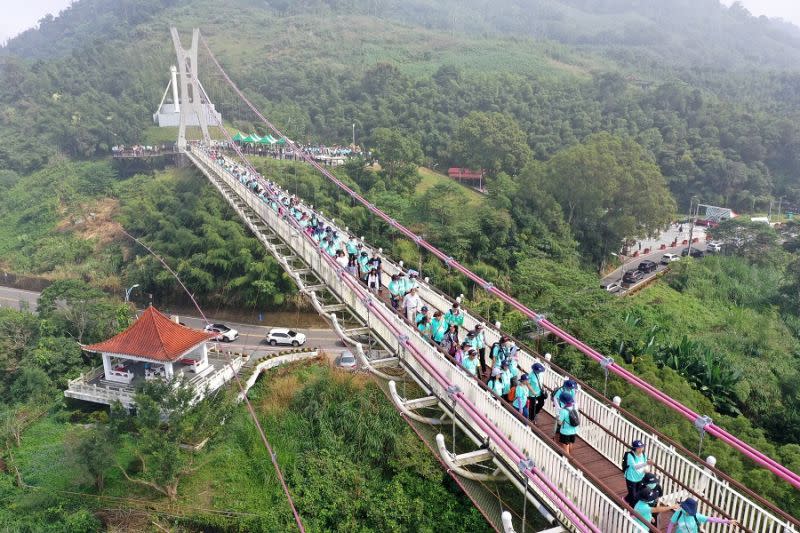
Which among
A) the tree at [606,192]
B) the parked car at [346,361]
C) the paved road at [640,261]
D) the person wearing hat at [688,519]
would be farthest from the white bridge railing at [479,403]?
the tree at [606,192]

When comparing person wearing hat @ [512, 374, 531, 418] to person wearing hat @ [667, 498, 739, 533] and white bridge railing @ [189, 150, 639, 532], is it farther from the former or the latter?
person wearing hat @ [667, 498, 739, 533]

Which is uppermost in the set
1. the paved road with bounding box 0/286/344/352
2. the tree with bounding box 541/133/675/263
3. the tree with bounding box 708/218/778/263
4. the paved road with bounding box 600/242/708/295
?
the tree with bounding box 541/133/675/263

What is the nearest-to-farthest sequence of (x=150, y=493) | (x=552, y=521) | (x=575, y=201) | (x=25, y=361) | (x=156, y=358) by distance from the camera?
(x=552, y=521) → (x=150, y=493) → (x=156, y=358) → (x=25, y=361) → (x=575, y=201)

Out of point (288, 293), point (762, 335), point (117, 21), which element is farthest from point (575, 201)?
point (117, 21)

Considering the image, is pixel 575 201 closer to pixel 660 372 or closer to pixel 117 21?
pixel 660 372

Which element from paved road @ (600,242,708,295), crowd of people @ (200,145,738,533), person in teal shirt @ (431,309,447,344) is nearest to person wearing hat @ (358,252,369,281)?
crowd of people @ (200,145,738,533)

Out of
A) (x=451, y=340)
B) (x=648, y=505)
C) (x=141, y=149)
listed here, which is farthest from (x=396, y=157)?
(x=648, y=505)

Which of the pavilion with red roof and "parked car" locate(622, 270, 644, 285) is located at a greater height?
the pavilion with red roof
